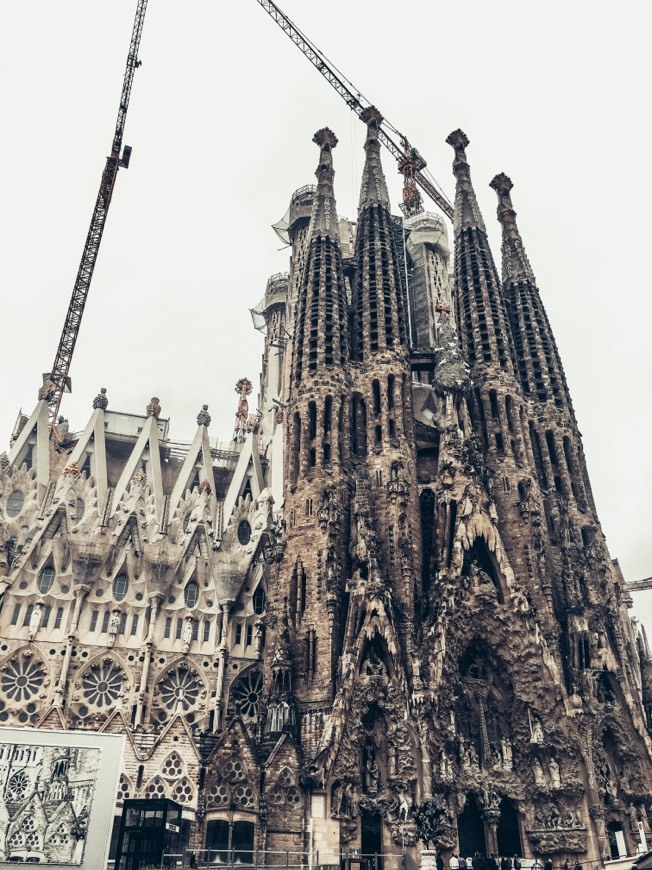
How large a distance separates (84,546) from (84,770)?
70.5 ft

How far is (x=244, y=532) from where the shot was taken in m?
46.0

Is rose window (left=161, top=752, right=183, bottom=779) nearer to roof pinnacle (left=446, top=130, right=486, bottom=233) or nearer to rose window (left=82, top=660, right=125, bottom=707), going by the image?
rose window (left=82, top=660, right=125, bottom=707)

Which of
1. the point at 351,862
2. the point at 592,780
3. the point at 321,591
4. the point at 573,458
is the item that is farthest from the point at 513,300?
the point at 351,862

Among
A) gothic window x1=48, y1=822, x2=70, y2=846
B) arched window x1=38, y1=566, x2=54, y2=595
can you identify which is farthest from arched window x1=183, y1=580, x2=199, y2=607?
gothic window x1=48, y1=822, x2=70, y2=846

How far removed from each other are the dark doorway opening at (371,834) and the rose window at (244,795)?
4610mm

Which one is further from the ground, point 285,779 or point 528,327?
point 528,327

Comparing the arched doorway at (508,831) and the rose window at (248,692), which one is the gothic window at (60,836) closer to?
the rose window at (248,692)

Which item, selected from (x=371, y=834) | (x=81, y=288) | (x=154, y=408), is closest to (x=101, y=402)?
(x=154, y=408)

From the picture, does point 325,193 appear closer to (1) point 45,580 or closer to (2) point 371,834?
(1) point 45,580

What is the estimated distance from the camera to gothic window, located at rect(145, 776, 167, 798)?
33562mm

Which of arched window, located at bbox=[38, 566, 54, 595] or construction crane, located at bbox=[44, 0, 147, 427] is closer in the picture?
arched window, located at bbox=[38, 566, 54, 595]

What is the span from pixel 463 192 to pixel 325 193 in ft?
37.6

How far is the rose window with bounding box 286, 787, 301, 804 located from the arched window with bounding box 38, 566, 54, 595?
54.5 ft

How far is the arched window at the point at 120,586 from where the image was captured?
132ft
